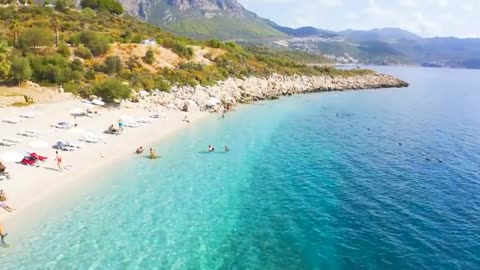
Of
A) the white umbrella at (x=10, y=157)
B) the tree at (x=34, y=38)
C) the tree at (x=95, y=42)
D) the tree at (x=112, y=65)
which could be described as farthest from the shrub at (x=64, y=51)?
the white umbrella at (x=10, y=157)

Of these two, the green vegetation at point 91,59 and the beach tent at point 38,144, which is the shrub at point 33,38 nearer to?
the green vegetation at point 91,59

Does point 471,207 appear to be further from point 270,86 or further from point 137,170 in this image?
point 270,86

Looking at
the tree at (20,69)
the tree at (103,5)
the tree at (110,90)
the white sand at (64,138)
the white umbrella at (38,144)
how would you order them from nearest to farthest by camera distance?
the white sand at (64,138) → the white umbrella at (38,144) → the tree at (20,69) → the tree at (110,90) → the tree at (103,5)

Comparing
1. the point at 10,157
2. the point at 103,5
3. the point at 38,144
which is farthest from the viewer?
the point at 103,5

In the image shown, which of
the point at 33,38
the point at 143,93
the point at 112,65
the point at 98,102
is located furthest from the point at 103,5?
the point at 98,102

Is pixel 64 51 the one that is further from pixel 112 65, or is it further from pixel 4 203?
pixel 4 203

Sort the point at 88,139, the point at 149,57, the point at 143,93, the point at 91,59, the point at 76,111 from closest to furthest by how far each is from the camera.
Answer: the point at 88,139, the point at 76,111, the point at 143,93, the point at 91,59, the point at 149,57

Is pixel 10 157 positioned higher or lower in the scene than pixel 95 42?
lower
